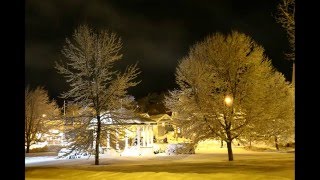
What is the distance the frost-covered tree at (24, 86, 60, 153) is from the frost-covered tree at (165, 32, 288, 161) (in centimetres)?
2700

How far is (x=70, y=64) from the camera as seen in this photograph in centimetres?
3281

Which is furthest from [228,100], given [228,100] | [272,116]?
[272,116]

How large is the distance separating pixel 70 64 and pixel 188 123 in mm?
10001

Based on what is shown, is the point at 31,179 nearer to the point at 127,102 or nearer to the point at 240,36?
the point at 127,102

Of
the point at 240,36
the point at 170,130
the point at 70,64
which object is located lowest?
the point at 170,130

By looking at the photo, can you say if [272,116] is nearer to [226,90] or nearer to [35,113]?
[226,90]

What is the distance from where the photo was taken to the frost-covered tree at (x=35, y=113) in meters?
57.5

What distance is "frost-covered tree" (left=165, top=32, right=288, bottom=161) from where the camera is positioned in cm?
3081

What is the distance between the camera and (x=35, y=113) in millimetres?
62438

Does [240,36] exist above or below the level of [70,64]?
above

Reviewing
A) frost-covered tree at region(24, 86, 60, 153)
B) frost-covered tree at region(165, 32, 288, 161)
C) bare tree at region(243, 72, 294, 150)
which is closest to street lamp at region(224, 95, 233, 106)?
frost-covered tree at region(165, 32, 288, 161)
